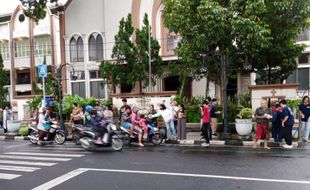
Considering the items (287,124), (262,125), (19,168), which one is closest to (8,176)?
(19,168)

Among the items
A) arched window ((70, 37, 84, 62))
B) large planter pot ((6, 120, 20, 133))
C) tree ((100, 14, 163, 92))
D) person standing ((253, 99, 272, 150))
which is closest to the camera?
person standing ((253, 99, 272, 150))

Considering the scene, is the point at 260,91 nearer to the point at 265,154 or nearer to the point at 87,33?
the point at 265,154

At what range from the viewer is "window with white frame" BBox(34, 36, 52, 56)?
32.9 m

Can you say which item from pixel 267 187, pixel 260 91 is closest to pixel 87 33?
pixel 260 91

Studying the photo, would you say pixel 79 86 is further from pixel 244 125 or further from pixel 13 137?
pixel 244 125

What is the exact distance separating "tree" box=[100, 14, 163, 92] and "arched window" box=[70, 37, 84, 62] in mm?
6899

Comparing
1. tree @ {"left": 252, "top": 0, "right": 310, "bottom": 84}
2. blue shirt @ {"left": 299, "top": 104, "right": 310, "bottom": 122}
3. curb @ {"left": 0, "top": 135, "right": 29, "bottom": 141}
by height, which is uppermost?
tree @ {"left": 252, "top": 0, "right": 310, "bottom": 84}

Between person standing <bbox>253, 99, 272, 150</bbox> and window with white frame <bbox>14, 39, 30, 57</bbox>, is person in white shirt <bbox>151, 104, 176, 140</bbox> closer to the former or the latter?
person standing <bbox>253, 99, 272, 150</bbox>

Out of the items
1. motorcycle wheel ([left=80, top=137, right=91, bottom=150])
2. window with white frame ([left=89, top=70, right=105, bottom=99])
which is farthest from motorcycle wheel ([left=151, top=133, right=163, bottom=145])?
window with white frame ([left=89, top=70, right=105, bottom=99])

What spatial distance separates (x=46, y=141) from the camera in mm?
15281

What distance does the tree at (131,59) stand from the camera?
71.1 feet

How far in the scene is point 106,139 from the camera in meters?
12.4

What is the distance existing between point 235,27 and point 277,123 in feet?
12.6

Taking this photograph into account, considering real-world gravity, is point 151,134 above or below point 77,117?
below
